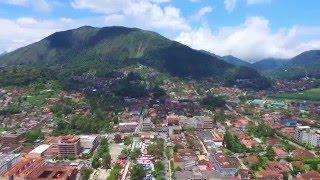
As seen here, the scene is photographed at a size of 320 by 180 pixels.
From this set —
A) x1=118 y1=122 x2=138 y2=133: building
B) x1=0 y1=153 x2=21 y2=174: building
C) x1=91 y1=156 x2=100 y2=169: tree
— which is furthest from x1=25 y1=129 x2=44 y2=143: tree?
x1=91 y1=156 x2=100 y2=169: tree

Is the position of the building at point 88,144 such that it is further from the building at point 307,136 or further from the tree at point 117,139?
the building at point 307,136

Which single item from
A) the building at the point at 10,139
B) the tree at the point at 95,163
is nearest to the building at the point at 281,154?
the tree at the point at 95,163

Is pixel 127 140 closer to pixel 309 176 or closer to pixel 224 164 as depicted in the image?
pixel 224 164

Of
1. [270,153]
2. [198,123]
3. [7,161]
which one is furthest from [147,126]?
[7,161]

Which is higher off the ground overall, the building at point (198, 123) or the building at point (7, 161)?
the building at point (198, 123)

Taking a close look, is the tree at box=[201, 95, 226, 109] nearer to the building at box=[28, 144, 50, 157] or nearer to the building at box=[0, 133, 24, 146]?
the building at box=[0, 133, 24, 146]

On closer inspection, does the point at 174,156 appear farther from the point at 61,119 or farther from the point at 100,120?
the point at 61,119
